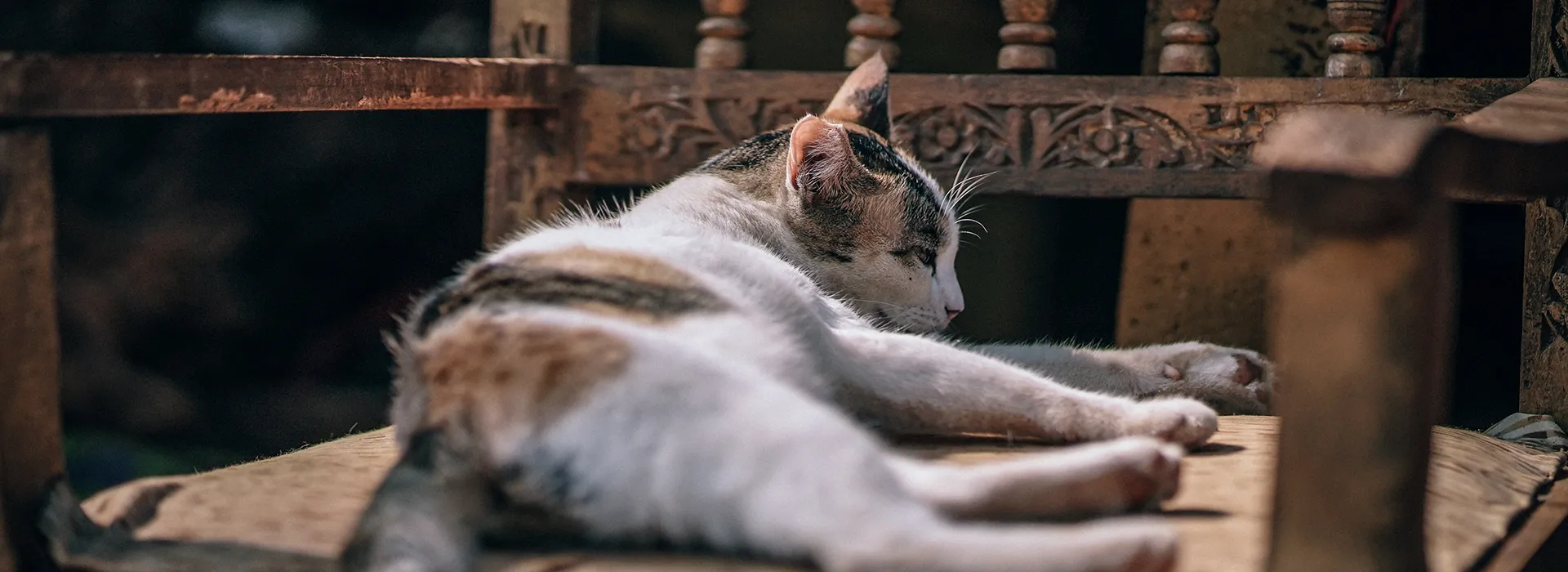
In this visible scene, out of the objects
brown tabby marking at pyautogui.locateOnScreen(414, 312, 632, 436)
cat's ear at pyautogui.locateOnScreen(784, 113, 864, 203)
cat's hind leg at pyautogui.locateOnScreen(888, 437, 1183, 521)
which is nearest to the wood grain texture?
cat's ear at pyautogui.locateOnScreen(784, 113, 864, 203)

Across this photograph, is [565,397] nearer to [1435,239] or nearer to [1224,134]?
[1435,239]

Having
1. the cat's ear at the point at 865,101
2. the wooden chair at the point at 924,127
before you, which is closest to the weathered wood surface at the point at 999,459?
the wooden chair at the point at 924,127

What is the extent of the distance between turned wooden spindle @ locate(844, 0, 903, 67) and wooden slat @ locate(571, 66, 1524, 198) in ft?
0.40

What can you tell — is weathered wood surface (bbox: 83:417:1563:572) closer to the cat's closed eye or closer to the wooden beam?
the wooden beam

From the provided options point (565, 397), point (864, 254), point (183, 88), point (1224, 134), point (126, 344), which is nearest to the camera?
point (565, 397)

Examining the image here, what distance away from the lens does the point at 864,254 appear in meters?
2.36

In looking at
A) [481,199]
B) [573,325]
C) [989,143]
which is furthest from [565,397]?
[481,199]

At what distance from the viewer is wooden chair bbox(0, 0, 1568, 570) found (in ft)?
4.86

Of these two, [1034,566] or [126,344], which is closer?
[1034,566]

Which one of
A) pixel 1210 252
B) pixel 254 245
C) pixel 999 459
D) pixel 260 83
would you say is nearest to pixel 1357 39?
pixel 1210 252

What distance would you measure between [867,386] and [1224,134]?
4.24 ft

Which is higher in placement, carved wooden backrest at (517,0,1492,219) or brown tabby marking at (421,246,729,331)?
carved wooden backrest at (517,0,1492,219)

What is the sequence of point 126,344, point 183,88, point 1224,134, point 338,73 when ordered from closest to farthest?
point 183,88 → point 338,73 → point 1224,134 → point 126,344

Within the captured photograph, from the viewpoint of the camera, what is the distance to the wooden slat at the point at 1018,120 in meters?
2.77
